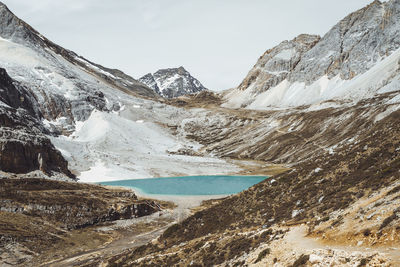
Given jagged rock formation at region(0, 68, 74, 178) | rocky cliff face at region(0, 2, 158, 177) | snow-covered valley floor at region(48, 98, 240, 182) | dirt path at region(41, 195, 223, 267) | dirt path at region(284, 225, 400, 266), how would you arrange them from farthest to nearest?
snow-covered valley floor at region(48, 98, 240, 182) < rocky cliff face at region(0, 2, 158, 177) < jagged rock formation at region(0, 68, 74, 178) < dirt path at region(41, 195, 223, 267) < dirt path at region(284, 225, 400, 266)

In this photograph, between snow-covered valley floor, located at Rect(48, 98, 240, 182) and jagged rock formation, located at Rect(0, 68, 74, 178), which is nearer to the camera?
jagged rock formation, located at Rect(0, 68, 74, 178)

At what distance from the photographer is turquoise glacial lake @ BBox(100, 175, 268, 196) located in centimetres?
9374

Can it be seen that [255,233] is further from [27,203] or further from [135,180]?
[135,180]

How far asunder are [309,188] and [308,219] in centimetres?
829

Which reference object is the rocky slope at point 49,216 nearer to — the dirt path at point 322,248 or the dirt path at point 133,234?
the dirt path at point 133,234

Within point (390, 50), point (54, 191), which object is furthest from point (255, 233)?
point (390, 50)

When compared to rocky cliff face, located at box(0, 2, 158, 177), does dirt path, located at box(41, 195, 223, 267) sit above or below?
below

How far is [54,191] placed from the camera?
196ft

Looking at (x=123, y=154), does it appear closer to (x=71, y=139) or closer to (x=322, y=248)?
(x=71, y=139)

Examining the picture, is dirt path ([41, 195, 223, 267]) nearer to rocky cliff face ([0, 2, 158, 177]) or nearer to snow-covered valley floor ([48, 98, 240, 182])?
rocky cliff face ([0, 2, 158, 177])

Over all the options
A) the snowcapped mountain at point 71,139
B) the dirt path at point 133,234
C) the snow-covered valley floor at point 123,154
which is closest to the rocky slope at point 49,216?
the dirt path at point 133,234

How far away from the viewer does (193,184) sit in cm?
10781

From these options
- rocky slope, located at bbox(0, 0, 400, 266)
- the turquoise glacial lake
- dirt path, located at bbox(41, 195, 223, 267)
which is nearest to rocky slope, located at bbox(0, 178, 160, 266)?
rocky slope, located at bbox(0, 0, 400, 266)

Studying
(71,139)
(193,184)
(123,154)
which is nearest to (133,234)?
(193,184)
